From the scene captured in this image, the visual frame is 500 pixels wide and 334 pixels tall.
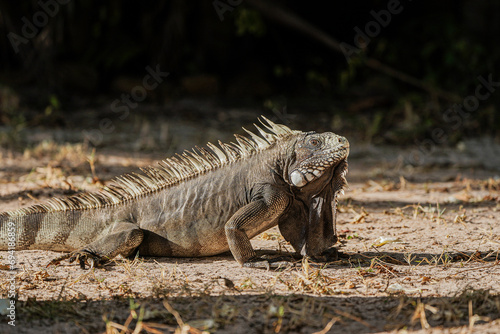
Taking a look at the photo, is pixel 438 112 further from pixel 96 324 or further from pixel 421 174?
pixel 96 324

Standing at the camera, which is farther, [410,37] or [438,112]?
[410,37]

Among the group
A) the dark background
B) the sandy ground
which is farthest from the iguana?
the dark background

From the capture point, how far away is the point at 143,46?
13.6 m

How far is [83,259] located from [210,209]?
99cm

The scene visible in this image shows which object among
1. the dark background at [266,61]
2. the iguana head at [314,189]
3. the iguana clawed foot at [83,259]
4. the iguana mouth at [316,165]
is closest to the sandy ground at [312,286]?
the iguana clawed foot at [83,259]

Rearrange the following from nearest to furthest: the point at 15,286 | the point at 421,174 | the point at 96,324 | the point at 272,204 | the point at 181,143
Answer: the point at 96,324 < the point at 15,286 < the point at 272,204 < the point at 421,174 < the point at 181,143

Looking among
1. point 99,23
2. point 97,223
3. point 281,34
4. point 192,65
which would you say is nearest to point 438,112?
point 281,34

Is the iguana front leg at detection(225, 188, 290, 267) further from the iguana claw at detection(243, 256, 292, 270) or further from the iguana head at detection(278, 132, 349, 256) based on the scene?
the iguana head at detection(278, 132, 349, 256)

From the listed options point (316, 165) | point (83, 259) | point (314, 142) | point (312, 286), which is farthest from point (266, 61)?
point (312, 286)

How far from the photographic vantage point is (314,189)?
4.40 meters

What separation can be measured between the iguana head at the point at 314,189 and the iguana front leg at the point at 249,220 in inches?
6.8

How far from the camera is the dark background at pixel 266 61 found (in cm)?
1105

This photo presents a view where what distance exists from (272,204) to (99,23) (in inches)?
412

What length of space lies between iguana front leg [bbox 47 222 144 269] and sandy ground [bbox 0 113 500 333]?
0.07 m
